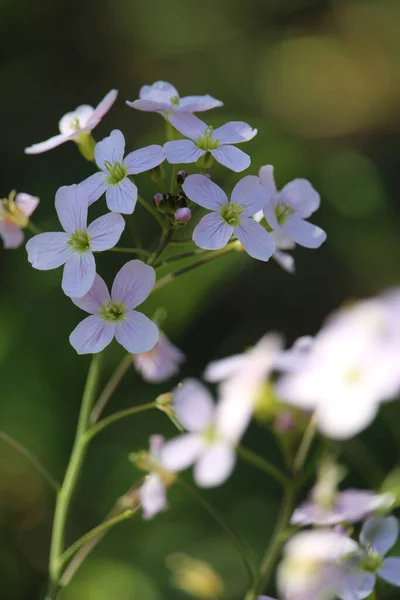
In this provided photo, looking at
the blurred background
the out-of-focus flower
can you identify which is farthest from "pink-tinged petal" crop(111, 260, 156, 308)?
the blurred background

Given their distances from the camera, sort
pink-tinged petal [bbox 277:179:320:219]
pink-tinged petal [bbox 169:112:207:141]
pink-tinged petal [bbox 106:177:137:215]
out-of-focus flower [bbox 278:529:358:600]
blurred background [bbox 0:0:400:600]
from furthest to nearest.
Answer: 1. blurred background [bbox 0:0:400:600]
2. pink-tinged petal [bbox 277:179:320:219]
3. pink-tinged petal [bbox 169:112:207:141]
4. pink-tinged petal [bbox 106:177:137:215]
5. out-of-focus flower [bbox 278:529:358:600]

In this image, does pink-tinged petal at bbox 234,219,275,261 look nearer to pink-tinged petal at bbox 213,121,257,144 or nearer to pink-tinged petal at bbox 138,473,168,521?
pink-tinged petal at bbox 213,121,257,144

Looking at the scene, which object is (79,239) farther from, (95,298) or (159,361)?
(159,361)

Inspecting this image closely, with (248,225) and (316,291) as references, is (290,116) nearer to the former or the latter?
(316,291)

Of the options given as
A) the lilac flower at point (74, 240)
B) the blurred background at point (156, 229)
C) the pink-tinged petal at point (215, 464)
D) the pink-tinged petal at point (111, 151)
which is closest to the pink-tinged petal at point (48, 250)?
the lilac flower at point (74, 240)

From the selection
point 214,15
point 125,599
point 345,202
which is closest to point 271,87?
point 214,15

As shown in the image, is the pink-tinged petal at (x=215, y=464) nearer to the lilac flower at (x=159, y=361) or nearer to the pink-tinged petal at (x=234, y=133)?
the lilac flower at (x=159, y=361)

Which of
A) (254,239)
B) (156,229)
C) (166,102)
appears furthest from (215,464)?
(156,229)
